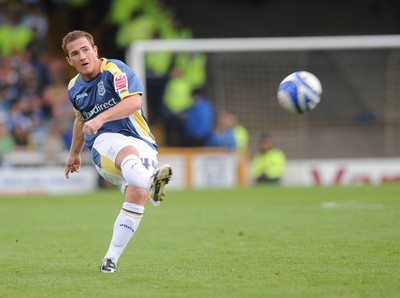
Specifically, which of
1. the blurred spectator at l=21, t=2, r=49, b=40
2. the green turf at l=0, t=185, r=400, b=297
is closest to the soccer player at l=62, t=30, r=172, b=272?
the green turf at l=0, t=185, r=400, b=297

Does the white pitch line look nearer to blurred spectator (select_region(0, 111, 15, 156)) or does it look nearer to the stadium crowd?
the stadium crowd

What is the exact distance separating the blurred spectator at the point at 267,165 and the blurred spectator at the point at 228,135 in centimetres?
54

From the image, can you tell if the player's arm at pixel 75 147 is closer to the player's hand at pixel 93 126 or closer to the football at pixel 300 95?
the player's hand at pixel 93 126

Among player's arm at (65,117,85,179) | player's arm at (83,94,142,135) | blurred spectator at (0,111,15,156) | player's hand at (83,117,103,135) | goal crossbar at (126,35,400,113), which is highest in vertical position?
goal crossbar at (126,35,400,113)

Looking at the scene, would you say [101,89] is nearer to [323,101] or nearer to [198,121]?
[198,121]

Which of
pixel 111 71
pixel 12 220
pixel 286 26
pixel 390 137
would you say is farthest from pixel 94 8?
pixel 111 71

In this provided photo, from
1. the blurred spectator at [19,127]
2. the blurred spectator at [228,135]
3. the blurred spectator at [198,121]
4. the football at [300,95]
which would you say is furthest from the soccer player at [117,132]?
the blurred spectator at [198,121]

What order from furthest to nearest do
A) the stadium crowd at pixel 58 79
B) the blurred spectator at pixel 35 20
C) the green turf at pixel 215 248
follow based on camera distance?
the blurred spectator at pixel 35 20
the stadium crowd at pixel 58 79
the green turf at pixel 215 248

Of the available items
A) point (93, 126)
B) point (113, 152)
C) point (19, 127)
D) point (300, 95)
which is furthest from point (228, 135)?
point (93, 126)

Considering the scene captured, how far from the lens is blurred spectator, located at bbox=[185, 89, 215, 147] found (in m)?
23.3

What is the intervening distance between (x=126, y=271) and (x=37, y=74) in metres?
16.4

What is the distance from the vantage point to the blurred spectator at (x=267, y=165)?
2211 cm

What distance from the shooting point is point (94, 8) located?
26.7m

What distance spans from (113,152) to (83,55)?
0.90 meters
